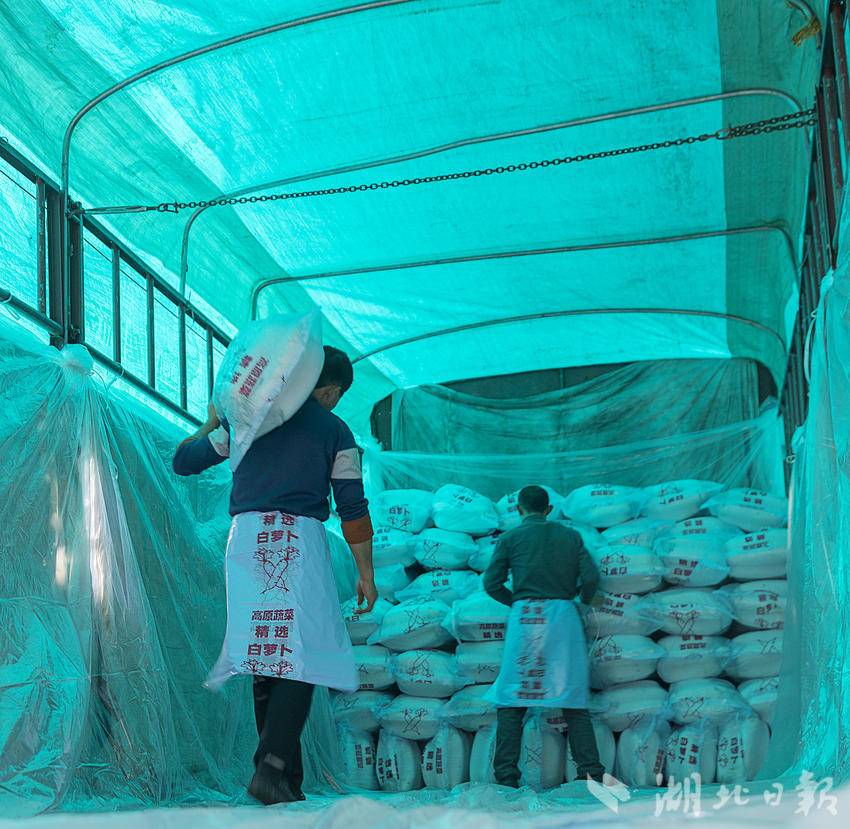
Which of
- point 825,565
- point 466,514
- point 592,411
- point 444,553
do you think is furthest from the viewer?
point 592,411

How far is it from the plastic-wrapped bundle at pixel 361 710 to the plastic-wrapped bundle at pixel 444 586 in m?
0.46

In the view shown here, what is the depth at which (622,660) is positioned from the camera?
12.2 feet

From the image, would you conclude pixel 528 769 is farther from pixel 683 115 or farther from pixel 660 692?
pixel 683 115

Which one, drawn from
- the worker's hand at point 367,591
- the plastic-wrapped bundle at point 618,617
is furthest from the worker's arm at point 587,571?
the worker's hand at point 367,591

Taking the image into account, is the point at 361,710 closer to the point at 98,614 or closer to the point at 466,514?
the point at 466,514

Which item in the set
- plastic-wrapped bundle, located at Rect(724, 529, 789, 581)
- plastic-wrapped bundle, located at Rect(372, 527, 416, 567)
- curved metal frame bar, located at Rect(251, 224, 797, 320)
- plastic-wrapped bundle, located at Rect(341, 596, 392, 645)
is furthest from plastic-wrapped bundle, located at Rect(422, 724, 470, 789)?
curved metal frame bar, located at Rect(251, 224, 797, 320)

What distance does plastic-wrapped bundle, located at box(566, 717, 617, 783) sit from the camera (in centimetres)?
365

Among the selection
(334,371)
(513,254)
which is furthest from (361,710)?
(513,254)

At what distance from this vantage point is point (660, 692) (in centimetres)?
368

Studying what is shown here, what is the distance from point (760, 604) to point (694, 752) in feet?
1.89

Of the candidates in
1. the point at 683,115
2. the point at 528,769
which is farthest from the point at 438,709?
the point at 683,115

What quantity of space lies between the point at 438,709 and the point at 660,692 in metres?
0.79

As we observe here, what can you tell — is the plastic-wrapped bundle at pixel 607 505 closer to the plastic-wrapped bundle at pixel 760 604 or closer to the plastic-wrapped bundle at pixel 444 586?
the plastic-wrapped bundle at pixel 444 586

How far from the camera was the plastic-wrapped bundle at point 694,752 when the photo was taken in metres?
3.50
